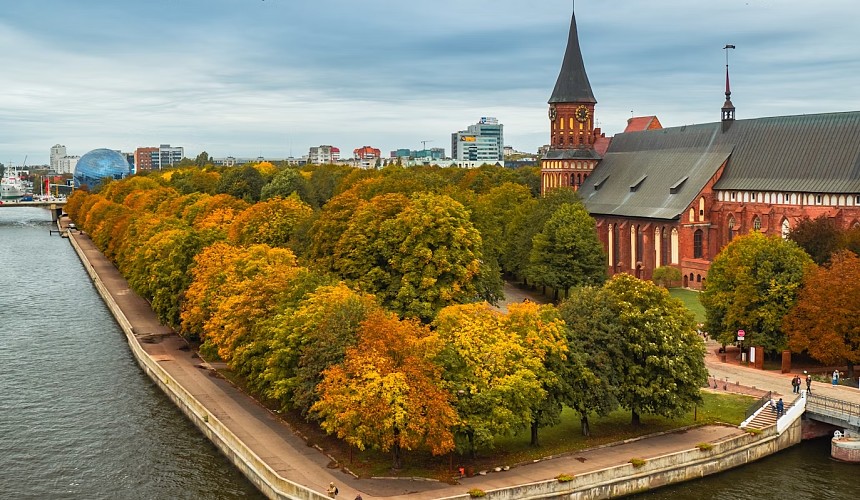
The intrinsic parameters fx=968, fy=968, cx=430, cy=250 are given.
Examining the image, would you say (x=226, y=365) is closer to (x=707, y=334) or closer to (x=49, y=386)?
(x=49, y=386)

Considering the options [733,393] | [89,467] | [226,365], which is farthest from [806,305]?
[89,467]

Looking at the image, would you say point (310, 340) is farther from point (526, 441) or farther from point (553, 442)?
point (553, 442)

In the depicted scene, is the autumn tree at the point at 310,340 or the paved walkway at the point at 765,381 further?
the paved walkway at the point at 765,381

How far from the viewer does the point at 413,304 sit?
59250 mm

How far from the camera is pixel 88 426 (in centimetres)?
5562

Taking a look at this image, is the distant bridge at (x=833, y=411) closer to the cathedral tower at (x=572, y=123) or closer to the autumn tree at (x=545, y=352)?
the autumn tree at (x=545, y=352)

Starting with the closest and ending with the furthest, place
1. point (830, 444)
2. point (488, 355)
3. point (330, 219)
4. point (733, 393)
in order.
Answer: point (488, 355) → point (830, 444) → point (733, 393) → point (330, 219)

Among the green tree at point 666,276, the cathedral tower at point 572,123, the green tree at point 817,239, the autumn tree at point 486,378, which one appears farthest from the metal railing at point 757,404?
the cathedral tower at point 572,123

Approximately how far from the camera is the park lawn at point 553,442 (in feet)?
145

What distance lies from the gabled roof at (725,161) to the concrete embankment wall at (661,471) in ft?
151

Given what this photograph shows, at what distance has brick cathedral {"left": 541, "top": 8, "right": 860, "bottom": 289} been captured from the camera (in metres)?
93.0

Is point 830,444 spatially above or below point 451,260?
below

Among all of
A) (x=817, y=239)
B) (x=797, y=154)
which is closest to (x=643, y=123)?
(x=797, y=154)

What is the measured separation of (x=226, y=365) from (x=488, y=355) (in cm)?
2620
